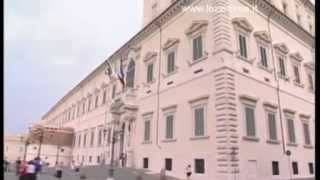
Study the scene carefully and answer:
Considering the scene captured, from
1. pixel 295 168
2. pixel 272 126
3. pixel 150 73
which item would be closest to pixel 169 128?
pixel 150 73

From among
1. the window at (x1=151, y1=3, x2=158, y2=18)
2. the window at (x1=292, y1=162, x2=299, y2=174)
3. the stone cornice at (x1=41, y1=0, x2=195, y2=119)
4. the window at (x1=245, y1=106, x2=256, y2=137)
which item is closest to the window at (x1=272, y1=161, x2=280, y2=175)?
the window at (x1=292, y1=162, x2=299, y2=174)

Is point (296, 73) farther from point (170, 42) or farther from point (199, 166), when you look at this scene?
point (199, 166)

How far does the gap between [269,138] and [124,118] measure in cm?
1140

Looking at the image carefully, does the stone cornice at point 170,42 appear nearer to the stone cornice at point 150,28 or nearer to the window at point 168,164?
the stone cornice at point 150,28

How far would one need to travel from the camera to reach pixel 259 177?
15727 millimetres

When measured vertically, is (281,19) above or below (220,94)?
above

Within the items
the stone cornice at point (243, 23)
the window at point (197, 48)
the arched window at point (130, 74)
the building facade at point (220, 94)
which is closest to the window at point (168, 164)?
the building facade at point (220, 94)

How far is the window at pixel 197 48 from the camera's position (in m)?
18.3

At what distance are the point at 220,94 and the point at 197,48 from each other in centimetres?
403

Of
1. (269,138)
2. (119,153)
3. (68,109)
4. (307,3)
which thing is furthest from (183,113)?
(68,109)

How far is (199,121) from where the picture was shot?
55.4 ft

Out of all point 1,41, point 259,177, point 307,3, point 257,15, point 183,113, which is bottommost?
point 259,177

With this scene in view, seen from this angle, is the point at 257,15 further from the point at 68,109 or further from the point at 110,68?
the point at 68,109

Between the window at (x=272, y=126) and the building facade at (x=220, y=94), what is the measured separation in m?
→ 0.06
